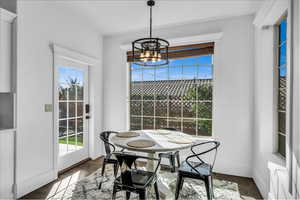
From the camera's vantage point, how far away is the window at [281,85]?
6.50 feet

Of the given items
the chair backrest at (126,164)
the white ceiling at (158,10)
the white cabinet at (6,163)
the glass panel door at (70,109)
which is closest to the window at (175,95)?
the white ceiling at (158,10)

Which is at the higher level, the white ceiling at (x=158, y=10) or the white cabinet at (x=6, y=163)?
the white ceiling at (x=158, y=10)

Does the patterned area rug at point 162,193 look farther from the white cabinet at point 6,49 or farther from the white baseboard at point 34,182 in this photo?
the white cabinet at point 6,49

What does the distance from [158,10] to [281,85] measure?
78.4 inches

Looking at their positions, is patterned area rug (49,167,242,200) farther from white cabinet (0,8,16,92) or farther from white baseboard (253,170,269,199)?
white cabinet (0,8,16,92)

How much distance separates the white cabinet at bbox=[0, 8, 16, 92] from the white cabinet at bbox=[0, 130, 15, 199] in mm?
533

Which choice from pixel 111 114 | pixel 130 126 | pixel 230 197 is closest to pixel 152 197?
pixel 230 197

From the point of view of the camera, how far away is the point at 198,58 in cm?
308

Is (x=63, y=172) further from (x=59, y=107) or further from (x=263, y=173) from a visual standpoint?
(x=263, y=173)

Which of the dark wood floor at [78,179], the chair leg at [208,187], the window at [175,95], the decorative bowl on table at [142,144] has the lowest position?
the dark wood floor at [78,179]

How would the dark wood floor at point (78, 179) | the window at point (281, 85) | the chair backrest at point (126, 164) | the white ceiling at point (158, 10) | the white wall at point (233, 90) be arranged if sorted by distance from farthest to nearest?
the white wall at point (233, 90) → the white ceiling at point (158, 10) → the dark wood floor at point (78, 179) → the window at point (281, 85) → the chair backrest at point (126, 164)

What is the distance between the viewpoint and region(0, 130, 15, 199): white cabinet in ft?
6.07

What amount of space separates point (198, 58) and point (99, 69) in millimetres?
2009

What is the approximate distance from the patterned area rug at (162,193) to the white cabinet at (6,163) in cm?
48
